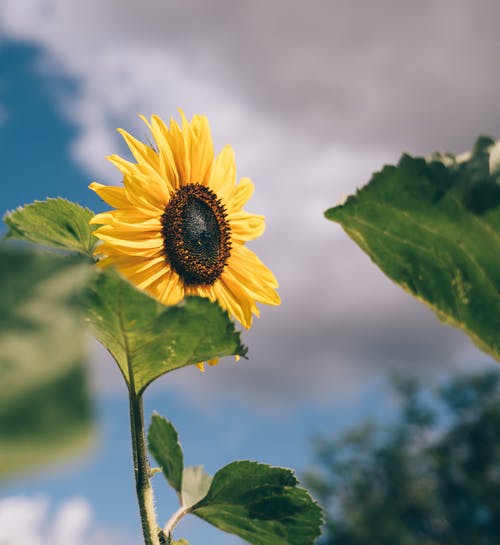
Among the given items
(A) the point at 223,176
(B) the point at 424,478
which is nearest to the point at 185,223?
(A) the point at 223,176

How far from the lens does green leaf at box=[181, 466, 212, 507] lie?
113cm

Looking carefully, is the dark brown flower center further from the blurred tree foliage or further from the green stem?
the blurred tree foliage

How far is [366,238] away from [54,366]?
488 mm

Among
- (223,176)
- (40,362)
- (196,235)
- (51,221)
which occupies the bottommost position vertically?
(40,362)

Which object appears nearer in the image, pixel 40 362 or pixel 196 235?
pixel 40 362

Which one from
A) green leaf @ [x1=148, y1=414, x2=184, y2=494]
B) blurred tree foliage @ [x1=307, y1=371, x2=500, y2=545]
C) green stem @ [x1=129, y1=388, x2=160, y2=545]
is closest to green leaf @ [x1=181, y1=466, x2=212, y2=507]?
green leaf @ [x1=148, y1=414, x2=184, y2=494]

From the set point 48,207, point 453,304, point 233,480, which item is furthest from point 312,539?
point 48,207

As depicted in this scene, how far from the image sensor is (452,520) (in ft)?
99.3

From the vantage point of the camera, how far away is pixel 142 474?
2.66ft

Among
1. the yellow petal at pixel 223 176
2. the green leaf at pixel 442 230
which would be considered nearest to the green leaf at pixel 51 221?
the green leaf at pixel 442 230

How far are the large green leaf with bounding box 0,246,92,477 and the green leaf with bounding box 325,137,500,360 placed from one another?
0.40m

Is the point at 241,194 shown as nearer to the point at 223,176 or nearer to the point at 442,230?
the point at 223,176

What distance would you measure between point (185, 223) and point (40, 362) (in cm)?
168

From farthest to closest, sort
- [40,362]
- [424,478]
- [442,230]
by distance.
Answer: [424,478] → [442,230] → [40,362]
